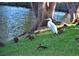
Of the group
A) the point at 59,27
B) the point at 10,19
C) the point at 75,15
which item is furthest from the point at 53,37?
the point at 10,19

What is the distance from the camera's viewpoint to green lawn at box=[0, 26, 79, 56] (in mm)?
2027

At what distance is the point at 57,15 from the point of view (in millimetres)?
2057

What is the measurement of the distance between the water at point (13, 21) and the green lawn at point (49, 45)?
0.08m

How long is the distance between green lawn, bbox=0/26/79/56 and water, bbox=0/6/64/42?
8 cm

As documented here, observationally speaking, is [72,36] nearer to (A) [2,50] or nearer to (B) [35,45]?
(B) [35,45]

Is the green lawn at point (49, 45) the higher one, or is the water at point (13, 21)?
the water at point (13, 21)

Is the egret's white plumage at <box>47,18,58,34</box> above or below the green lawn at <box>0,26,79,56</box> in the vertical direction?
above

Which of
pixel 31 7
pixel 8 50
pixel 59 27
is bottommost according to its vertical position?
pixel 8 50

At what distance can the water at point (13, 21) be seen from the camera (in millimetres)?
2072

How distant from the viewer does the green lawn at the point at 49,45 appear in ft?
6.65

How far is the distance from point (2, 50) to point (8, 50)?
2.0 inches

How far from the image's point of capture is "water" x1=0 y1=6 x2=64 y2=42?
2.07 metres

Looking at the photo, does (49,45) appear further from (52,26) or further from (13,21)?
(13,21)

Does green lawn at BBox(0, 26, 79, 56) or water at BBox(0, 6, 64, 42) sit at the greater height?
water at BBox(0, 6, 64, 42)
